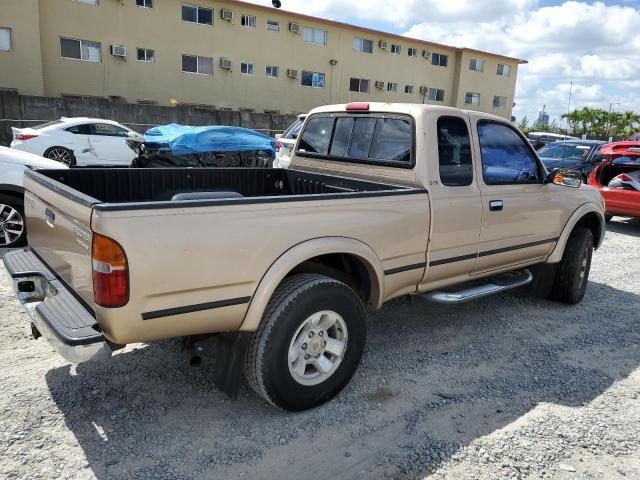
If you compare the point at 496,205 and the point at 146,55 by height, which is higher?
the point at 146,55

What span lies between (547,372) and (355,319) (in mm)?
1735


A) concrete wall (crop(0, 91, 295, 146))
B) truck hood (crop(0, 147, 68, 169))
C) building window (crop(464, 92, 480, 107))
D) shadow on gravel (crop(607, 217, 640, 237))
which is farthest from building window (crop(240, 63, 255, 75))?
truck hood (crop(0, 147, 68, 169))

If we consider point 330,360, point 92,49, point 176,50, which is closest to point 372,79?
point 176,50

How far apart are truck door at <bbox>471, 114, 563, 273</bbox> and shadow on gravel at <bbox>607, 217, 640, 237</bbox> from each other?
20.4 feet

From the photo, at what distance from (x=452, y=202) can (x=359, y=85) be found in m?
30.3

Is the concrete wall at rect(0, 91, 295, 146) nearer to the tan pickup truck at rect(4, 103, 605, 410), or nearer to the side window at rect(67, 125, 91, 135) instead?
the side window at rect(67, 125, 91, 135)

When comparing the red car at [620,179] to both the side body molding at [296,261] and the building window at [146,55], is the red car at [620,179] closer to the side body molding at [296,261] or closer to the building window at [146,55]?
the side body molding at [296,261]

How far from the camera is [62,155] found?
13102 millimetres

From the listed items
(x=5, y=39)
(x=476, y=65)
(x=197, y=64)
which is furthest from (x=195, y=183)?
(x=476, y=65)

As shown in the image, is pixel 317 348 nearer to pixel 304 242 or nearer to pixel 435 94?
pixel 304 242

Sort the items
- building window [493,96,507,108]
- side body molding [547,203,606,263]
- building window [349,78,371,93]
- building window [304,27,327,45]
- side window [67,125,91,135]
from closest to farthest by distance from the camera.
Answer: side body molding [547,203,606,263] < side window [67,125,91,135] < building window [304,27,327,45] < building window [349,78,371,93] < building window [493,96,507,108]

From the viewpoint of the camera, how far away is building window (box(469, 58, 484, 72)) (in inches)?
1467

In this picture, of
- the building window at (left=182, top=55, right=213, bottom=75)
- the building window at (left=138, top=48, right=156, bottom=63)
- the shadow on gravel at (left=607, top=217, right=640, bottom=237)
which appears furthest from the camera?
the building window at (left=182, top=55, right=213, bottom=75)

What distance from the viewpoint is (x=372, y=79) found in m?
32.8
